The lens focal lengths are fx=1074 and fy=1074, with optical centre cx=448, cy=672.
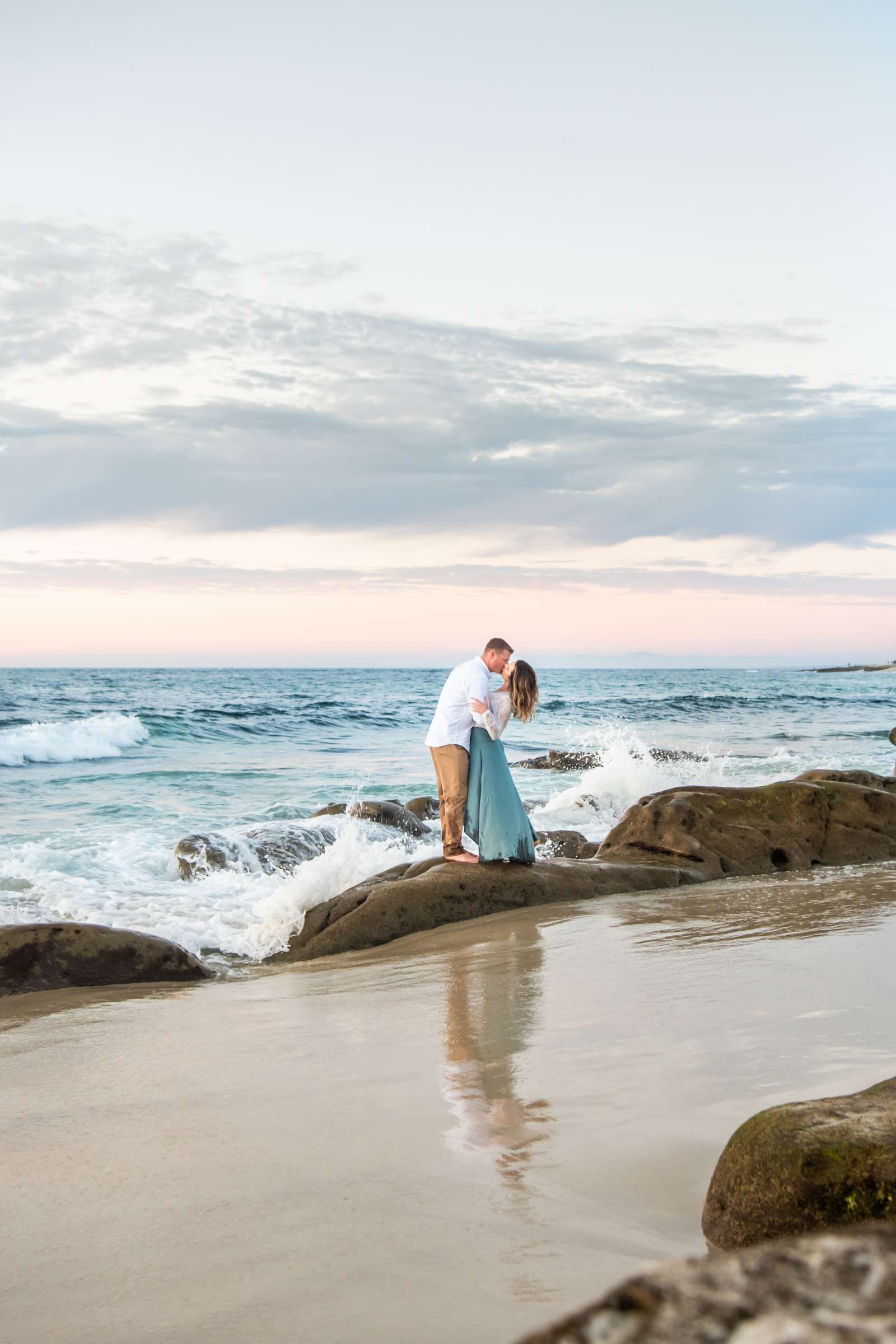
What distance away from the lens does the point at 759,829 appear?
10398mm

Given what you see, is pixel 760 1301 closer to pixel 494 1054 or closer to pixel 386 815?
pixel 494 1054

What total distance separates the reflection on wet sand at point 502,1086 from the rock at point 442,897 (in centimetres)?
184

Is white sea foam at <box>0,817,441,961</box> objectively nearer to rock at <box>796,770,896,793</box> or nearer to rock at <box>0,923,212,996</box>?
rock at <box>0,923,212,996</box>

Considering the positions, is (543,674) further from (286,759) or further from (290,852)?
(290,852)

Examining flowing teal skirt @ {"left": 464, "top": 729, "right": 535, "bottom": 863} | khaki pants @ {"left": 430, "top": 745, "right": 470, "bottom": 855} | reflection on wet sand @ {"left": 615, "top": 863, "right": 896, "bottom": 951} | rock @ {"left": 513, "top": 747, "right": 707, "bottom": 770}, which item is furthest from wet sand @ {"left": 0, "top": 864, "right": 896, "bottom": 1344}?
rock @ {"left": 513, "top": 747, "right": 707, "bottom": 770}

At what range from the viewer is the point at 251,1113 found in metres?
3.93

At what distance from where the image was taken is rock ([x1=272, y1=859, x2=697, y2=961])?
8.50 m

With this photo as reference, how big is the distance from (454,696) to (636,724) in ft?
96.7

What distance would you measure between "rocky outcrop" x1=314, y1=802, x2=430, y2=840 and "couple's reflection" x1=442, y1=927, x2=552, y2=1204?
7.62 meters

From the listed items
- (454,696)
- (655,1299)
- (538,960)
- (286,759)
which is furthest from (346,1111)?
(286,759)

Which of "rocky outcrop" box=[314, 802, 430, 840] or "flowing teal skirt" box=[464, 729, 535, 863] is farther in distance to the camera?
"rocky outcrop" box=[314, 802, 430, 840]

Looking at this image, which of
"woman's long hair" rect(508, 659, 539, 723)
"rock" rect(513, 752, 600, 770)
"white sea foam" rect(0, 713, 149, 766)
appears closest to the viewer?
"woman's long hair" rect(508, 659, 539, 723)

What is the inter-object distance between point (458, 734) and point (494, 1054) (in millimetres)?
4832

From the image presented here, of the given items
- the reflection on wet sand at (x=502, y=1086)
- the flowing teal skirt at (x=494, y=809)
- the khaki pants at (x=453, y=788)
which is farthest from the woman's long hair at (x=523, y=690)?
the reflection on wet sand at (x=502, y=1086)
